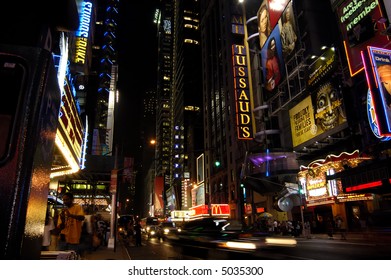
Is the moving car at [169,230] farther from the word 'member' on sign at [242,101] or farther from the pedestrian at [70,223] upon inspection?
the word 'member' on sign at [242,101]

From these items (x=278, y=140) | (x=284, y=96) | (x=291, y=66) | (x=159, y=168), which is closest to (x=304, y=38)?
(x=291, y=66)

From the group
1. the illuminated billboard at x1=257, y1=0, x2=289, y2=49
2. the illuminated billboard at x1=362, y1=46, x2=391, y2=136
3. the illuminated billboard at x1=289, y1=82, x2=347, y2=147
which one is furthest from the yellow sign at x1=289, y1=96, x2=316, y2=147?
the illuminated billboard at x1=257, y1=0, x2=289, y2=49

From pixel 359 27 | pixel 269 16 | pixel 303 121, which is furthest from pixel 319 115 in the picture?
pixel 269 16

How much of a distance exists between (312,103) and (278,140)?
486 inches

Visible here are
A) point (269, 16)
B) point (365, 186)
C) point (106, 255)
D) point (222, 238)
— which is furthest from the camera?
point (269, 16)

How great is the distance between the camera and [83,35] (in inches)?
704

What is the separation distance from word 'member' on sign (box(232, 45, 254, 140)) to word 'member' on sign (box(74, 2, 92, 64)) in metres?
20.8

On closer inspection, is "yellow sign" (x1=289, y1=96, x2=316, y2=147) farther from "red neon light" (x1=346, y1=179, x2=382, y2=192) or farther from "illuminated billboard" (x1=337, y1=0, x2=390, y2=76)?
"red neon light" (x1=346, y1=179, x2=382, y2=192)

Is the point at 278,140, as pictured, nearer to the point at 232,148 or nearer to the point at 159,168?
the point at 232,148

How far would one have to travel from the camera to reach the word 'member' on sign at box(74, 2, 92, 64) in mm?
16953

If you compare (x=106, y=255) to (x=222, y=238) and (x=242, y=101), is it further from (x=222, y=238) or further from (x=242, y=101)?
(x=242, y=101)

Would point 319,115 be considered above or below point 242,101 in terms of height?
below

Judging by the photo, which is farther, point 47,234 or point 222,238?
point 222,238

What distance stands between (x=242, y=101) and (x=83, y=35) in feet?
72.2
